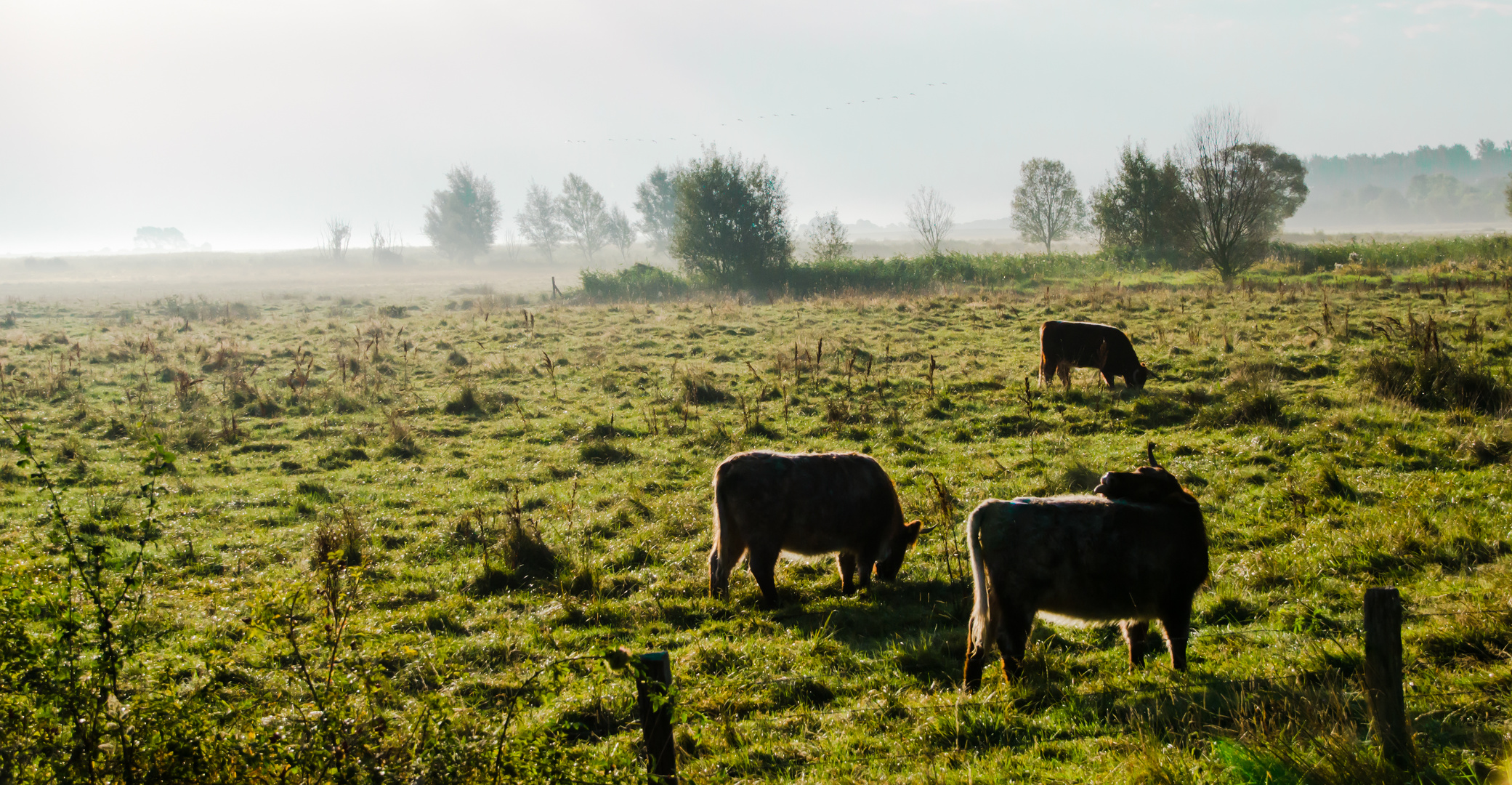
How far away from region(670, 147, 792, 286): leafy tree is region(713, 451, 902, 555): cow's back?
130ft

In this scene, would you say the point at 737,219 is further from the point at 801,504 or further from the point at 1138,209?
the point at 801,504

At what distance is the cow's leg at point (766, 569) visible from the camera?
7496 millimetres

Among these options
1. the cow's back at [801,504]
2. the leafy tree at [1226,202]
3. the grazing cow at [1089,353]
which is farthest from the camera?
the leafy tree at [1226,202]

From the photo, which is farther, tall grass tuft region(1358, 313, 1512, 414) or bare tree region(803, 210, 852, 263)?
bare tree region(803, 210, 852, 263)

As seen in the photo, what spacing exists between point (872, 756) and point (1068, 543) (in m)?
1.97

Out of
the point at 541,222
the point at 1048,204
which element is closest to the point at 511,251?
the point at 541,222

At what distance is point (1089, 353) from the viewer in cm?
1583

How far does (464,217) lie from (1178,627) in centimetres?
12152

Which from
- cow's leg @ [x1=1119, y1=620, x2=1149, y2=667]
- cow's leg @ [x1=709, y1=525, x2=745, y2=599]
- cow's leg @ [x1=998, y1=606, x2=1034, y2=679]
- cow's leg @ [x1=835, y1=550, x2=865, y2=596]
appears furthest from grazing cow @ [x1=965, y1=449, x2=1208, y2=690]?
cow's leg @ [x1=709, y1=525, x2=745, y2=599]

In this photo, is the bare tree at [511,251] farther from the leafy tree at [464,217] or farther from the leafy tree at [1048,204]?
the leafy tree at [1048,204]

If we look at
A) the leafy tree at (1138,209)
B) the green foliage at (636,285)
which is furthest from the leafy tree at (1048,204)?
the green foliage at (636,285)

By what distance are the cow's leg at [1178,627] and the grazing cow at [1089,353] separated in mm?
10496

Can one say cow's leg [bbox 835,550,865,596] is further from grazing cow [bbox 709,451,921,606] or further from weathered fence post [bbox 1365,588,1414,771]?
weathered fence post [bbox 1365,588,1414,771]

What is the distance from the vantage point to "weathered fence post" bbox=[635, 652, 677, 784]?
3.34 metres
